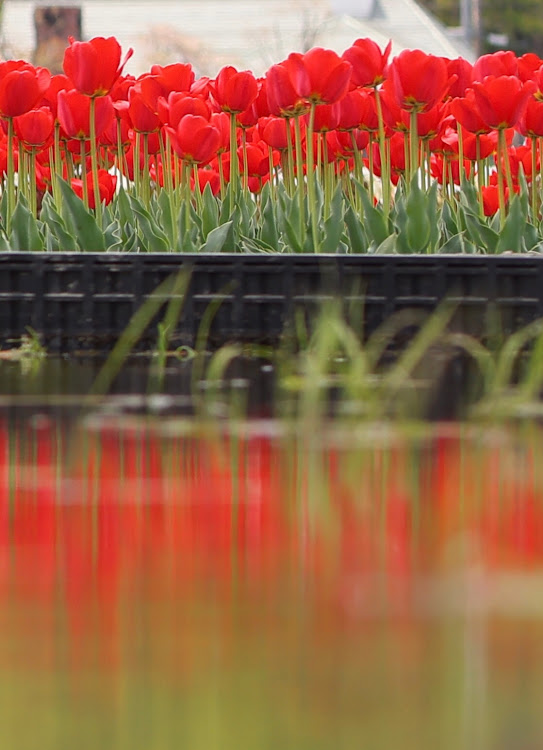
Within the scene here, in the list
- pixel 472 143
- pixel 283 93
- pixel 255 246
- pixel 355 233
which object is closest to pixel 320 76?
pixel 283 93

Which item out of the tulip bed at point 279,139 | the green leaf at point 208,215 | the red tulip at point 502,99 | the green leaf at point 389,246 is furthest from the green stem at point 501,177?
the green leaf at point 208,215

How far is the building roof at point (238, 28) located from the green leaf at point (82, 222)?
33.8 m

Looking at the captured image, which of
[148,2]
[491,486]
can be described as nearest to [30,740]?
[491,486]

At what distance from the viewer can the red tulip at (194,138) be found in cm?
451

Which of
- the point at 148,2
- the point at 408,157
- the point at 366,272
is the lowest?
the point at 366,272

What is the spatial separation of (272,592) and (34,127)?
344cm

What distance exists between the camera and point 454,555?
6.17ft

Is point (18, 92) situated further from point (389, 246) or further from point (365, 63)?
point (389, 246)

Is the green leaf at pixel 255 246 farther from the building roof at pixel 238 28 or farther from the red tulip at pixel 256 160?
the building roof at pixel 238 28

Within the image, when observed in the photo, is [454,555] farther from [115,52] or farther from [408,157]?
[408,157]

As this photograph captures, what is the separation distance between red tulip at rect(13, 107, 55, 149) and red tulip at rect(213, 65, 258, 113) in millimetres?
571

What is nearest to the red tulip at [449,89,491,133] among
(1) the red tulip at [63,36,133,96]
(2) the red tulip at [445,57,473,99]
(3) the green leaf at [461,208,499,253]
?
(3) the green leaf at [461,208,499,253]

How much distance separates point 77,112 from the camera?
4895 millimetres

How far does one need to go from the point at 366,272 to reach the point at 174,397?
3.55 feet
